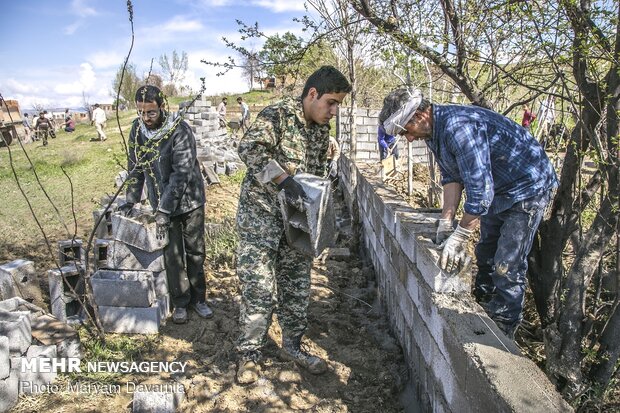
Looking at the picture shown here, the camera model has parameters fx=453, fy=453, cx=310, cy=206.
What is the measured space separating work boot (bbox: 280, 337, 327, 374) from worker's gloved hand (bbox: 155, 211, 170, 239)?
128 cm

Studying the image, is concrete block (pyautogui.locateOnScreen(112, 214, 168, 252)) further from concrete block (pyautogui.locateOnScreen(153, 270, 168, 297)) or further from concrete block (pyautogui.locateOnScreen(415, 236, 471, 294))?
concrete block (pyautogui.locateOnScreen(415, 236, 471, 294))

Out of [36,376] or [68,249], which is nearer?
[36,376]

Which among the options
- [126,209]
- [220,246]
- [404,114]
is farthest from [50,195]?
[404,114]

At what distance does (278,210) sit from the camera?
9.48 feet

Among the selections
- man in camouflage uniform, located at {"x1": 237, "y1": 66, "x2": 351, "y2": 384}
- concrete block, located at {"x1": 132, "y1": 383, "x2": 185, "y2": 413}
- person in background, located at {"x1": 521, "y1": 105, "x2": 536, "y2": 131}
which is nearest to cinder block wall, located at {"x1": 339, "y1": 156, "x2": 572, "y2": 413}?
man in camouflage uniform, located at {"x1": 237, "y1": 66, "x2": 351, "y2": 384}

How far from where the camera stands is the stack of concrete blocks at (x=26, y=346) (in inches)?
104

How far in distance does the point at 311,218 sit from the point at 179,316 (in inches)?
67.8

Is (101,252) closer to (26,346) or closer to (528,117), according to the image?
(26,346)

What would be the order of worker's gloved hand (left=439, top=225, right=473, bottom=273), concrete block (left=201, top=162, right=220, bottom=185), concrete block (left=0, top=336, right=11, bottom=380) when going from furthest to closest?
concrete block (left=201, top=162, right=220, bottom=185)
concrete block (left=0, top=336, right=11, bottom=380)
worker's gloved hand (left=439, top=225, right=473, bottom=273)

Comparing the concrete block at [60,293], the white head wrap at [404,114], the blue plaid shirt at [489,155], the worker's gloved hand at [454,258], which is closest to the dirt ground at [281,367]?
the concrete block at [60,293]

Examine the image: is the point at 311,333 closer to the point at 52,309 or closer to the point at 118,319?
the point at 118,319

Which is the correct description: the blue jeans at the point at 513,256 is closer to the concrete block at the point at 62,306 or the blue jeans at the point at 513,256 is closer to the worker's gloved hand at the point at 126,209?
the worker's gloved hand at the point at 126,209

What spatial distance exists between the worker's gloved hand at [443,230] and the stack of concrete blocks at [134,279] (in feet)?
7.08

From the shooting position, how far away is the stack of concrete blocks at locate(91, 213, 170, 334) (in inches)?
137
